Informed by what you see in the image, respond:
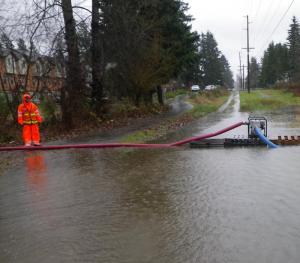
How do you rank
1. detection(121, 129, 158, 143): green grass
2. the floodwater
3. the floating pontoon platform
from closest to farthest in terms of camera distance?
1. the floodwater
2. the floating pontoon platform
3. detection(121, 129, 158, 143): green grass

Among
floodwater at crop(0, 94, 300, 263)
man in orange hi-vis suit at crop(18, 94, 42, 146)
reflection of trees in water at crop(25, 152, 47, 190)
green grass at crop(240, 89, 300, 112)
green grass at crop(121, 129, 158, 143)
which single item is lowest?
floodwater at crop(0, 94, 300, 263)

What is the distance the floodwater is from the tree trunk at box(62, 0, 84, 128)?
31.4ft

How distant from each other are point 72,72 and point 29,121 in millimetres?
7093

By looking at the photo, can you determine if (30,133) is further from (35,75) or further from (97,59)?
(97,59)

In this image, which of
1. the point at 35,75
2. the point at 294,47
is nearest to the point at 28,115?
the point at 35,75

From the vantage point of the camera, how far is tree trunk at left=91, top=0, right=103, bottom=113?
76.6 feet

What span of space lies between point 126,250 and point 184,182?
356 cm

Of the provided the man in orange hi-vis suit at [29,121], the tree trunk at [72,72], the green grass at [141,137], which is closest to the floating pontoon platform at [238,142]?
the green grass at [141,137]

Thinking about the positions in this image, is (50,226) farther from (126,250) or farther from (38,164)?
(38,164)

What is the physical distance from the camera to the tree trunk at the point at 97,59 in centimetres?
2336

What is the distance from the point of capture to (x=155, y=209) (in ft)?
22.5

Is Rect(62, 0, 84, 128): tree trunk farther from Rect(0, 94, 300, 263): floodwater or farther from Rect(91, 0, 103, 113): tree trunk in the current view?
Rect(0, 94, 300, 263): floodwater

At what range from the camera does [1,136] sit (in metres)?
17.4

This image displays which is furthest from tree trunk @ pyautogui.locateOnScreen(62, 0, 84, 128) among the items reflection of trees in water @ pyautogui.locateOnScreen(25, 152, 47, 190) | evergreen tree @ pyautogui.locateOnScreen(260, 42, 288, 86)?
evergreen tree @ pyautogui.locateOnScreen(260, 42, 288, 86)
